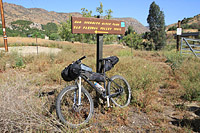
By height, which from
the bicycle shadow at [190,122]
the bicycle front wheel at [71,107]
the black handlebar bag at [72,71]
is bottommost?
the bicycle shadow at [190,122]

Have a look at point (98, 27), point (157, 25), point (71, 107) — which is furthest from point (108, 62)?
point (157, 25)

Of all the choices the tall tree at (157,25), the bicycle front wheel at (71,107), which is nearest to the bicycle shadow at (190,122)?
the bicycle front wheel at (71,107)

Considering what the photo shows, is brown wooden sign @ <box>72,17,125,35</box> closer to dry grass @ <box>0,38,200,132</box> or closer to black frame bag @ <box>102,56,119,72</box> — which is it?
black frame bag @ <box>102,56,119,72</box>

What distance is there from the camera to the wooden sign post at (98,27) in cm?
348

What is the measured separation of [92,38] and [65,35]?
8562 mm

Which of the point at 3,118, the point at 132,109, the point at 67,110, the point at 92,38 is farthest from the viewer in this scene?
the point at 92,38

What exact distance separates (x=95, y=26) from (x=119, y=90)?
1590mm

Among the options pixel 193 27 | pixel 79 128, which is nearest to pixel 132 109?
pixel 79 128

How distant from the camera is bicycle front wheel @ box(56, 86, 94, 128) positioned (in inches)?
106

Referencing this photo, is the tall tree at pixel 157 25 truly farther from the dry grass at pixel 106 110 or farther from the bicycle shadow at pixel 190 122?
the bicycle shadow at pixel 190 122

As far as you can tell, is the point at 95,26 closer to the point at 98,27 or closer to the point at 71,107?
the point at 98,27

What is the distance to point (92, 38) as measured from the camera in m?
33.5

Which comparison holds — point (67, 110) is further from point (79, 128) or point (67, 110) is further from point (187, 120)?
point (187, 120)

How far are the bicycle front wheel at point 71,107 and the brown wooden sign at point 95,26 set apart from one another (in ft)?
4.37
